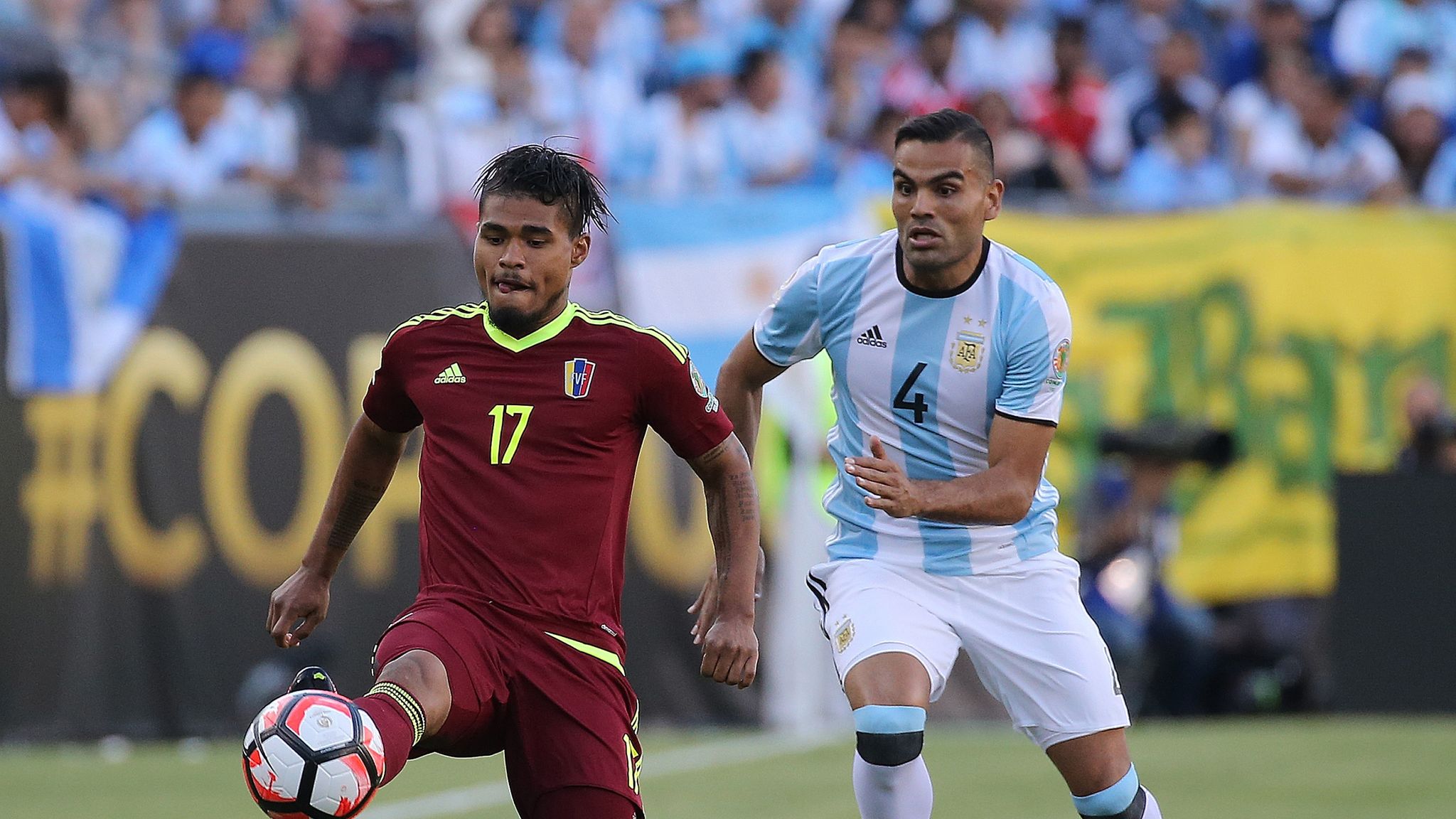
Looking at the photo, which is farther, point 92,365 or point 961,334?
point 92,365

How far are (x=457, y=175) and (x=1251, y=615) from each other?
5.42 metres

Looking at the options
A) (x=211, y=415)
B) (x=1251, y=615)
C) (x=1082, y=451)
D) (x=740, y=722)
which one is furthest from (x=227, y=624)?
(x=1251, y=615)

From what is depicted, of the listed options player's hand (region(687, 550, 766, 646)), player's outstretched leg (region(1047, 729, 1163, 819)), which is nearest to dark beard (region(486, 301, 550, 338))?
player's hand (region(687, 550, 766, 646))

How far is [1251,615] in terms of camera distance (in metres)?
12.0

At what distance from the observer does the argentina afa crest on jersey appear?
5.30 m

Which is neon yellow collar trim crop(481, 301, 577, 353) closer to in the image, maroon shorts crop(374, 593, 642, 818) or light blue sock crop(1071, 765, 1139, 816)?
maroon shorts crop(374, 593, 642, 818)

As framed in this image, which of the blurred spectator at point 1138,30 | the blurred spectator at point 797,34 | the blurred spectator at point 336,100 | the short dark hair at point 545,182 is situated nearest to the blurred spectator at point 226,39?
the blurred spectator at point 336,100

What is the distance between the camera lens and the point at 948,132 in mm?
5965

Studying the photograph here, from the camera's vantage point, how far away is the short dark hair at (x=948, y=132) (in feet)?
19.5

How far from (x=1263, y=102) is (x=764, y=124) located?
3746 millimetres

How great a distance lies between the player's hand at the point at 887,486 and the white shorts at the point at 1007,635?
0.52m

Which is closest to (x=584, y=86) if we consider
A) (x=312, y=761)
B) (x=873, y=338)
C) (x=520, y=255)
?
(x=873, y=338)

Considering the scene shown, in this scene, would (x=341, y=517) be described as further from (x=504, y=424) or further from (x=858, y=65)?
(x=858, y=65)

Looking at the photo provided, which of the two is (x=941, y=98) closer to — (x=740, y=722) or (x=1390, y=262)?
(x=1390, y=262)
